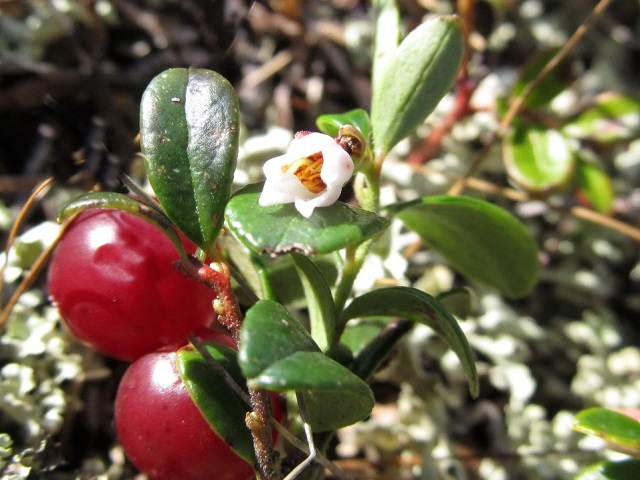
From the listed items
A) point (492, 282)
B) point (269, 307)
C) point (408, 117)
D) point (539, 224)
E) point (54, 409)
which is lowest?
point (54, 409)

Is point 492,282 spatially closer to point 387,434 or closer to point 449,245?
point 449,245

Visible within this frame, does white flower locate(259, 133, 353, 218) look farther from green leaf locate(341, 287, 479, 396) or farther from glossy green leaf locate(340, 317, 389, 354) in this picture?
glossy green leaf locate(340, 317, 389, 354)

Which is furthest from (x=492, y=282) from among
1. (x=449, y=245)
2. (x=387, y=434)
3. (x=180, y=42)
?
(x=180, y=42)

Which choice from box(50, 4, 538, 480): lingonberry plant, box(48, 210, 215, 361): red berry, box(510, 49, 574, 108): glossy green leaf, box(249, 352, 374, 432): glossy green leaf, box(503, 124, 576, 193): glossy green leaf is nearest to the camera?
box(249, 352, 374, 432): glossy green leaf

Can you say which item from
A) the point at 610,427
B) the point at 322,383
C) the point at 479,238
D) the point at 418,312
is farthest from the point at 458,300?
the point at 322,383

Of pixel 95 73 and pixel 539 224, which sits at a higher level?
pixel 95 73

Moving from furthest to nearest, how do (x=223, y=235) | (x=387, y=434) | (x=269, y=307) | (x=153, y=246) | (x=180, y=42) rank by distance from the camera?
(x=180, y=42) → (x=387, y=434) → (x=223, y=235) → (x=153, y=246) → (x=269, y=307)

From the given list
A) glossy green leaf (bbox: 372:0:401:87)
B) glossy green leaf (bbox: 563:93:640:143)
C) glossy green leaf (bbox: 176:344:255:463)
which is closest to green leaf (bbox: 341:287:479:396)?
glossy green leaf (bbox: 176:344:255:463)

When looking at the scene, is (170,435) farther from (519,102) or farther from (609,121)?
(609,121)
